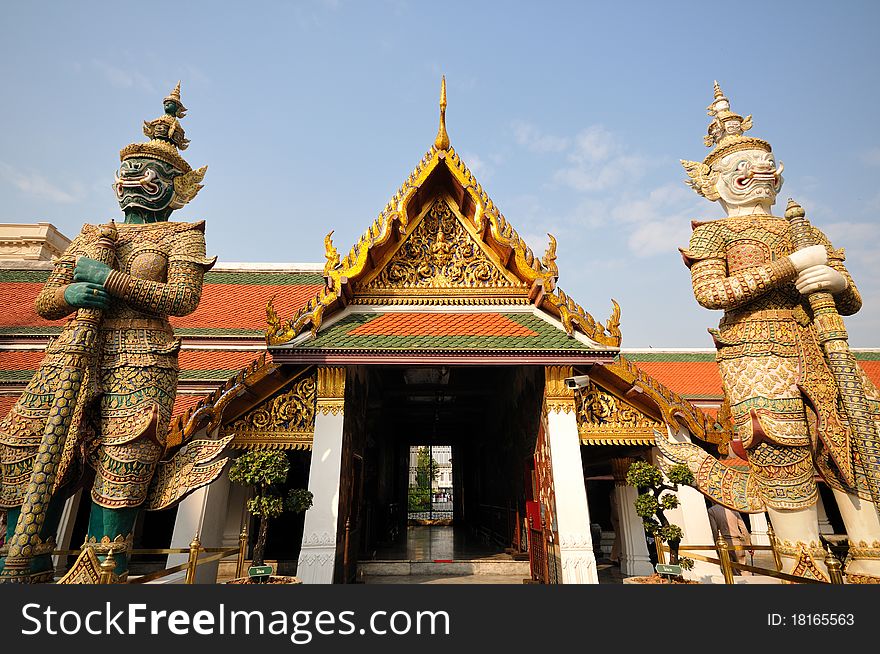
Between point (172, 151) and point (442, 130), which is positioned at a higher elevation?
point (442, 130)

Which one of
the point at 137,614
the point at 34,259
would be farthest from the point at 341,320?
the point at 34,259

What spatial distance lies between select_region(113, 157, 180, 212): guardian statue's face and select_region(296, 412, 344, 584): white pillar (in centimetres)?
299

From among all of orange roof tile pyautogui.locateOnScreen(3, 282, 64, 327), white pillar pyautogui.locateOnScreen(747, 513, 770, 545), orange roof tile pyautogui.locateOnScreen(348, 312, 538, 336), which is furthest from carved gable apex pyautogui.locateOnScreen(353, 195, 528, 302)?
white pillar pyautogui.locateOnScreen(747, 513, 770, 545)

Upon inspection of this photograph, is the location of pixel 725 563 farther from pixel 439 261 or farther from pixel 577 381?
pixel 439 261

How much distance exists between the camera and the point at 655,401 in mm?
5801

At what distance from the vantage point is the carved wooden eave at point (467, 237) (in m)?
6.13

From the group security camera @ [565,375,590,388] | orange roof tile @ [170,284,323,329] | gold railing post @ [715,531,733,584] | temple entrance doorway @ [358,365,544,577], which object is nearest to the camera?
gold railing post @ [715,531,733,584]

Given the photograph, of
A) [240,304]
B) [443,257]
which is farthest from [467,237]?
[240,304]

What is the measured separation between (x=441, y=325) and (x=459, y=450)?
407 inches

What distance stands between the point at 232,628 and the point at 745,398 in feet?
15.6

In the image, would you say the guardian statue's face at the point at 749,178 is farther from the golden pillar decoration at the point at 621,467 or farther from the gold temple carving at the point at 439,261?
the golden pillar decoration at the point at 621,467

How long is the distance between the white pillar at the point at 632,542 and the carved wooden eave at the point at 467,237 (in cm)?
343

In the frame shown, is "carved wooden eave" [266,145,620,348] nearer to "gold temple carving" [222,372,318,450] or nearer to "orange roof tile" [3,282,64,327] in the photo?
"gold temple carving" [222,372,318,450]

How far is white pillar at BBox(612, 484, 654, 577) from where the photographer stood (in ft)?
22.8
